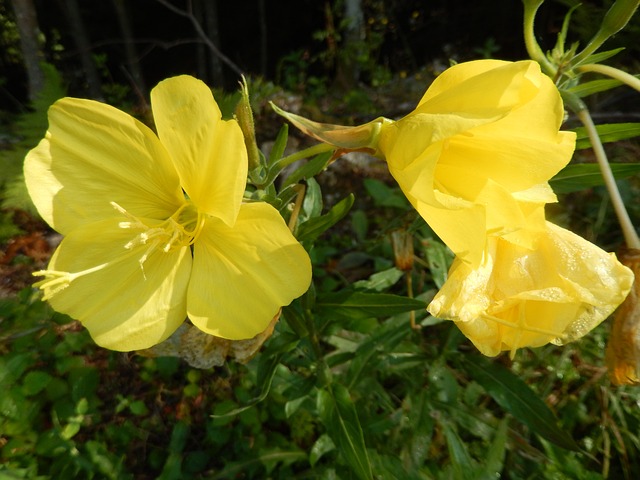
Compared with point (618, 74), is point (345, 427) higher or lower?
lower

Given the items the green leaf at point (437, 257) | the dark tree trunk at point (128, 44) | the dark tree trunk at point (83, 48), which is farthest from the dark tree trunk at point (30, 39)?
the green leaf at point (437, 257)

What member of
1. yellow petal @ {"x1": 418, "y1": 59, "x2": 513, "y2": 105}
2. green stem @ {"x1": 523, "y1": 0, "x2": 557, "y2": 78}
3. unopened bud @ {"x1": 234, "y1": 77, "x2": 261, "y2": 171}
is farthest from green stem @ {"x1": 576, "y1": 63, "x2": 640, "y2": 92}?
unopened bud @ {"x1": 234, "y1": 77, "x2": 261, "y2": 171}

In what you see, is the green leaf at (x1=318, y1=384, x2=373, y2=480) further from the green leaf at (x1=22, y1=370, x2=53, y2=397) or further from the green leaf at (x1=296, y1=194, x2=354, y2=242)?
the green leaf at (x1=22, y1=370, x2=53, y2=397)

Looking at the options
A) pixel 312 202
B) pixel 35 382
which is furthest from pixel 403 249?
pixel 35 382

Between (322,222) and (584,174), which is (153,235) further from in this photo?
(584,174)

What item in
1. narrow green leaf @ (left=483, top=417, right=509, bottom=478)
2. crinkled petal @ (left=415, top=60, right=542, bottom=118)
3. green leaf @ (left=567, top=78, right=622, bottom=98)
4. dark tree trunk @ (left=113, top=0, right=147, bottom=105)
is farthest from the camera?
dark tree trunk @ (left=113, top=0, right=147, bottom=105)

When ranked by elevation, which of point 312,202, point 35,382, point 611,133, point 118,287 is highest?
point 611,133

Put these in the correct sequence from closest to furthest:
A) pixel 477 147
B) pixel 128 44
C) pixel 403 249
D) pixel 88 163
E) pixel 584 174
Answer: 1. pixel 477 147
2. pixel 88 163
3. pixel 584 174
4. pixel 403 249
5. pixel 128 44
